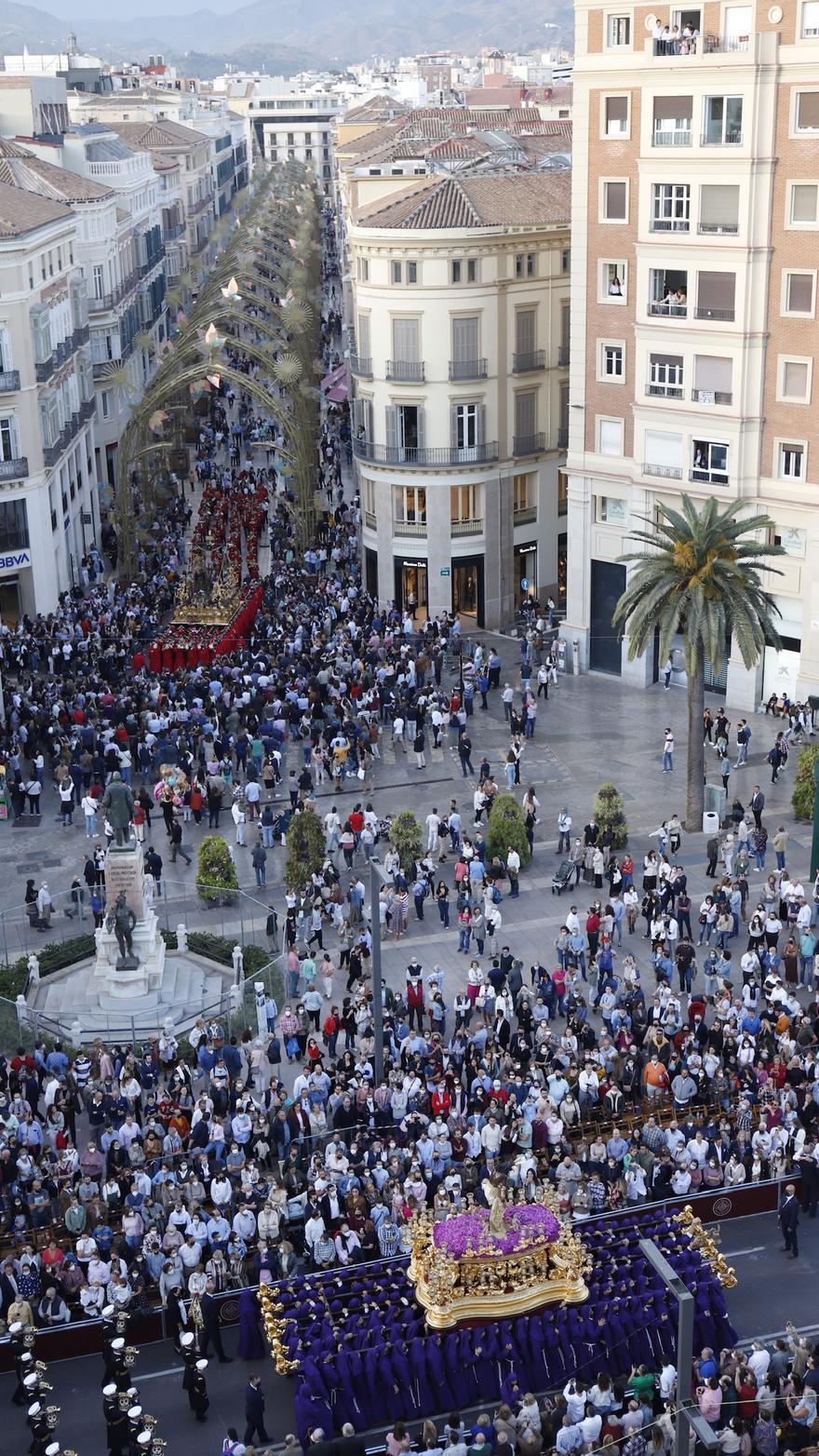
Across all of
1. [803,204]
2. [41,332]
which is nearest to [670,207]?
[803,204]

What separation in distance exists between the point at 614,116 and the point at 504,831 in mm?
22741

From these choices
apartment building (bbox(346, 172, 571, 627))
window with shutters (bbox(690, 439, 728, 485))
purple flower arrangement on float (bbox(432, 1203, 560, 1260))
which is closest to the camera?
Answer: purple flower arrangement on float (bbox(432, 1203, 560, 1260))

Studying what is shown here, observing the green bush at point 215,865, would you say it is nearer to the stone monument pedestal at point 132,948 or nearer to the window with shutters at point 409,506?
the stone monument pedestal at point 132,948

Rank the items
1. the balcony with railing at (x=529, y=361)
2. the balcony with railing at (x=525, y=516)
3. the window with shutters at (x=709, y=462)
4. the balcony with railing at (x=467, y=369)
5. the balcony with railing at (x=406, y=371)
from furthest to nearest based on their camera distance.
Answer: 1. the balcony with railing at (x=525, y=516)
2. the balcony with railing at (x=529, y=361)
3. the balcony with railing at (x=406, y=371)
4. the balcony with railing at (x=467, y=369)
5. the window with shutters at (x=709, y=462)

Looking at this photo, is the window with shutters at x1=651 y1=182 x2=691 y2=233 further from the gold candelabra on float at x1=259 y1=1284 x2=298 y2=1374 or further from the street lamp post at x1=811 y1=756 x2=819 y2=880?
the gold candelabra on float at x1=259 y1=1284 x2=298 y2=1374

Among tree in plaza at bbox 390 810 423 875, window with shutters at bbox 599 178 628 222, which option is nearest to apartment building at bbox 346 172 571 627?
window with shutters at bbox 599 178 628 222

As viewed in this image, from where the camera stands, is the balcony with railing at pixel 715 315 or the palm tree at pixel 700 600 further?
the balcony with railing at pixel 715 315

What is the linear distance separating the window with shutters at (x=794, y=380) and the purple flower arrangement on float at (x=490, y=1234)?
28654 millimetres

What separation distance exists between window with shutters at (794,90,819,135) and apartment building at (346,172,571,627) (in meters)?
12.6

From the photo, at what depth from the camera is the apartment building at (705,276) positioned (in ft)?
146

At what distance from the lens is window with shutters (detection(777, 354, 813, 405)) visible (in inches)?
1789

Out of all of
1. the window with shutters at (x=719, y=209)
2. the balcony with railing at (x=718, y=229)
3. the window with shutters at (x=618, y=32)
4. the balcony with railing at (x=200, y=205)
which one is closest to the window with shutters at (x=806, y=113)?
the window with shutters at (x=719, y=209)

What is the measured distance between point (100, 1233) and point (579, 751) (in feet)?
81.1

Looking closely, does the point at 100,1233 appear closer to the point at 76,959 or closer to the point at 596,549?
the point at 76,959
